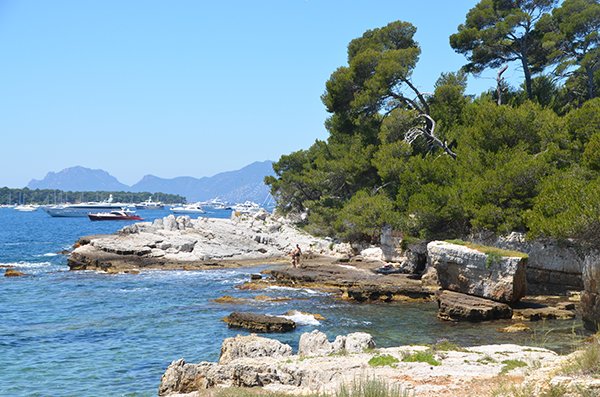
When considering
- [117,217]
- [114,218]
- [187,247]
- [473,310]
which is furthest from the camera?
[114,218]

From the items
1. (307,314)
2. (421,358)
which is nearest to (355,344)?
(421,358)

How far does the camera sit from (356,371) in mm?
12258

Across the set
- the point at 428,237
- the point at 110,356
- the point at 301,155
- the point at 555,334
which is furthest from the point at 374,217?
the point at 301,155

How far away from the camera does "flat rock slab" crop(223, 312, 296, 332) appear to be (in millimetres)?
23031

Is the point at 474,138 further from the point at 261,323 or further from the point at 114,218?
the point at 114,218

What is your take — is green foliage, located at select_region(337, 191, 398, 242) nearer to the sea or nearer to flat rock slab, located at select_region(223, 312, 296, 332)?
the sea

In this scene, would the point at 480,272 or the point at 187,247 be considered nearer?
the point at 480,272

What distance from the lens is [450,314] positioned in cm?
2480

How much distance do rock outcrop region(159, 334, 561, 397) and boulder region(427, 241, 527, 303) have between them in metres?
11.9

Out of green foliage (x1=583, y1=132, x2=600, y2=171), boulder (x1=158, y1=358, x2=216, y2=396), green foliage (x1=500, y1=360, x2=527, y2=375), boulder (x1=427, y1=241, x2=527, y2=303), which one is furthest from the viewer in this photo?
green foliage (x1=583, y1=132, x2=600, y2=171)

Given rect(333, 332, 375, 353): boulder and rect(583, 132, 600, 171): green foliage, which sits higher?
rect(583, 132, 600, 171): green foliage

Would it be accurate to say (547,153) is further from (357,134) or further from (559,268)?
(357,134)

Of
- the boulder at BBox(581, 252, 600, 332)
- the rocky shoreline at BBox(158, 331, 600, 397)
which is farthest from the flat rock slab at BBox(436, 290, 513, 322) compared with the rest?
the rocky shoreline at BBox(158, 331, 600, 397)

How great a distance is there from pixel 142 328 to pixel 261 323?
5174 mm
